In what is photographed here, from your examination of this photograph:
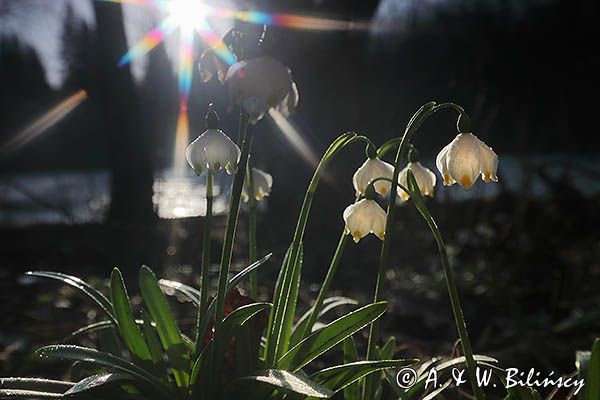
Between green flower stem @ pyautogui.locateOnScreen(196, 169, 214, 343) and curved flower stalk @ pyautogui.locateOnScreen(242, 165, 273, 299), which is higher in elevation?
curved flower stalk @ pyautogui.locateOnScreen(242, 165, 273, 299)

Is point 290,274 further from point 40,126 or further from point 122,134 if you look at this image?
point 40,126

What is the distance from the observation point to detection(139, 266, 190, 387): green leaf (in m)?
1.37

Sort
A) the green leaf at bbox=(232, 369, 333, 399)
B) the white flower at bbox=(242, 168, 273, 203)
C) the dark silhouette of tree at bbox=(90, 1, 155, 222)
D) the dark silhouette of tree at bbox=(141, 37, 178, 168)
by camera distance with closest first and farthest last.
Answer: the green leaf at bbox=(232, 369, 333, 399) < the white flower at bbox=(242, 168, 273, 203) < the dark silhouette of tree at bbox=(90, 1, 155, 222) < the dark silhouette of tree at bbox=(141, 37, 178, 168)

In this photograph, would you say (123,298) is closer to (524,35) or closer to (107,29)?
(107,29)

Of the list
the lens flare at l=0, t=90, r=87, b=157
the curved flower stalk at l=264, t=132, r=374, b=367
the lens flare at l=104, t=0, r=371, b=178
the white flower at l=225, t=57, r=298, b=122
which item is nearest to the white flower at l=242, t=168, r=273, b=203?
the curved flower stalk at l=264, t=132, r=374, b=367

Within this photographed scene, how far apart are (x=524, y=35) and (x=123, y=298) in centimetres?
465

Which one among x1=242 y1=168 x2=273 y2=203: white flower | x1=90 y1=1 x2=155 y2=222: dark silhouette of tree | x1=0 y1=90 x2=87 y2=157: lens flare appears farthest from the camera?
x1=0 y1=90 x2=87 y2=157: lens flare

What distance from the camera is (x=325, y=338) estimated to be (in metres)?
1.27

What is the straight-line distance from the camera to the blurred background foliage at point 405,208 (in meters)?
2.92

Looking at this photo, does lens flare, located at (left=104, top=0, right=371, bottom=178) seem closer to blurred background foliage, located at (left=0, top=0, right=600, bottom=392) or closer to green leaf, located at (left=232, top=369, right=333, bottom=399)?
blurred background foliage, located at (left=0, top=0, right=600, bottom=392)

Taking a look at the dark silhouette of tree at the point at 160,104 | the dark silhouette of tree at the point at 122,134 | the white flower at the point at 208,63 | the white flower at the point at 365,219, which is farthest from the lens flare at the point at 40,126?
the white flower at the point at 365,219

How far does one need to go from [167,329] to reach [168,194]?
4646 mm

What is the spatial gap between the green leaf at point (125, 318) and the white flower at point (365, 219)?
53 cm

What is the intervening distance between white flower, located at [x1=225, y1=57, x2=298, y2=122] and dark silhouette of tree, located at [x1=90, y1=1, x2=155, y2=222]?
3982 mm
